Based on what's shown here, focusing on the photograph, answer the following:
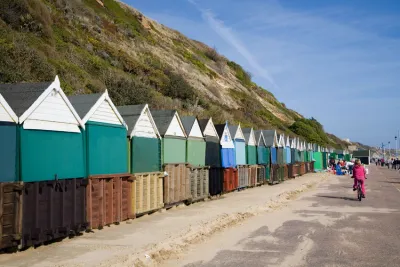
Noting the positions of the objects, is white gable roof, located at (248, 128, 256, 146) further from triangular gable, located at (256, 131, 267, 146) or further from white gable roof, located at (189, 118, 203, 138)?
white gable roof, located at (189, 118, 203, 138)

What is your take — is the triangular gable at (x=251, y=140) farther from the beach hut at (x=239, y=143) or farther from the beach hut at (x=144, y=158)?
the beach hut at (x=144, y=158)

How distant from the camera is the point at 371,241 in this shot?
1020 cm

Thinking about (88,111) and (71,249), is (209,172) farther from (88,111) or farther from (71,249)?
(71,249)

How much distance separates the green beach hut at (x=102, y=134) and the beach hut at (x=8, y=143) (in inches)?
87.7

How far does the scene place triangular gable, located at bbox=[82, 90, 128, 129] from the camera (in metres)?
10.7

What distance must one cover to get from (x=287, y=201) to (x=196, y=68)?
149ft

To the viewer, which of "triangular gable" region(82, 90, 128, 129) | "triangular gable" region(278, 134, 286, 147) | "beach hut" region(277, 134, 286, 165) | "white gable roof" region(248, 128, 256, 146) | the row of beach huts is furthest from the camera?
"triangular gable" region(278, 134, 286, 147)

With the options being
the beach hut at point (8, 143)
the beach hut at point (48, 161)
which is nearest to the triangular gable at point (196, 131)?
the beach hut at point (48, 161)

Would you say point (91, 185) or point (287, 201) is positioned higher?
point (91, 185)

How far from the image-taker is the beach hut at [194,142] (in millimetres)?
16859

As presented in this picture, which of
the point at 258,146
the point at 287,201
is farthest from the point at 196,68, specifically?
the point at 287,201

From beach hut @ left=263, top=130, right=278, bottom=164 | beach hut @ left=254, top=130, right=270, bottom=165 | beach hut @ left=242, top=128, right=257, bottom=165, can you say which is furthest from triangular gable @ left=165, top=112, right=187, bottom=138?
beach hut @ left=263, top=130, right=278, bottom=164

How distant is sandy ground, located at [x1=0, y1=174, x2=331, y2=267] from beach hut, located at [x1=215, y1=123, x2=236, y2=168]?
517cm

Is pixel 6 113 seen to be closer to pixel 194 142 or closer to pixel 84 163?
pixel 84 163
